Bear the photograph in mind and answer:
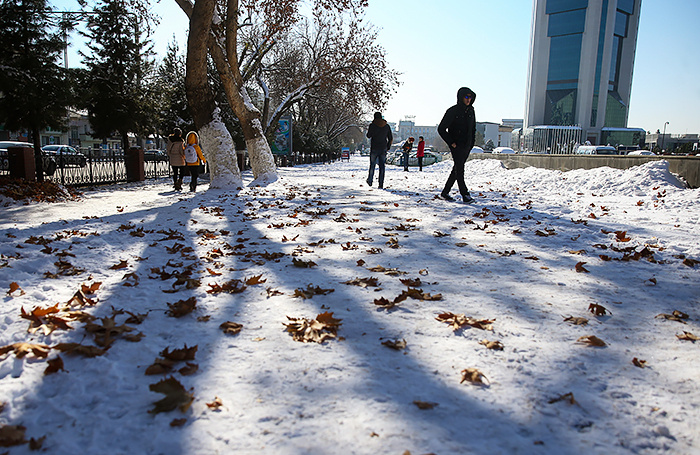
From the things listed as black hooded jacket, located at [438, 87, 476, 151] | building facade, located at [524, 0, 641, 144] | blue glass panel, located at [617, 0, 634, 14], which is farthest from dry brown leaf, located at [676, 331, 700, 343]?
blue glass panel, located at [617, 0, 634, 14]

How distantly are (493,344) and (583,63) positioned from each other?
121048 millimetres

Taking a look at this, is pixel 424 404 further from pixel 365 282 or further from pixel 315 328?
pixel 365 282

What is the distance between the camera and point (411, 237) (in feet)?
18.5

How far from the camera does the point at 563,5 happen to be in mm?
104875

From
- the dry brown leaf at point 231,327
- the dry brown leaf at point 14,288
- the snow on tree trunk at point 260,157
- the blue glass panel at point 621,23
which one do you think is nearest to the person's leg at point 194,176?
the snow on tree trunk at point 260,157

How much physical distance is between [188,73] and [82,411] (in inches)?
395

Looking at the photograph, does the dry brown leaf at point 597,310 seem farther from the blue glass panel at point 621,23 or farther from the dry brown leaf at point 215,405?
the blue glass panel at point 621,23

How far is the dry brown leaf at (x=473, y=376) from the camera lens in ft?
7.02

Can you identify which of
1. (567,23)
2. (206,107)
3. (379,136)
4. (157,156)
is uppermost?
(567,23)

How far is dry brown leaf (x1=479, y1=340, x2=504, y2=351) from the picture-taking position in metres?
2.49

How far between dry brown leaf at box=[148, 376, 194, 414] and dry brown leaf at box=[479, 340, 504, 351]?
1626 mm

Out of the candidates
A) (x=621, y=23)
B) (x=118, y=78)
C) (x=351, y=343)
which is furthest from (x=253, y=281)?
(x=621, y=23)

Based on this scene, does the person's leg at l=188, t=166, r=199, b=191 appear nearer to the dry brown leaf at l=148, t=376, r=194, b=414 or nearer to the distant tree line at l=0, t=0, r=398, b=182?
A: the distant tree line at l=0, t=0, r=398, b=182

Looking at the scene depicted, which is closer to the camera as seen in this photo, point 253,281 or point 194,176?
point 253,281
